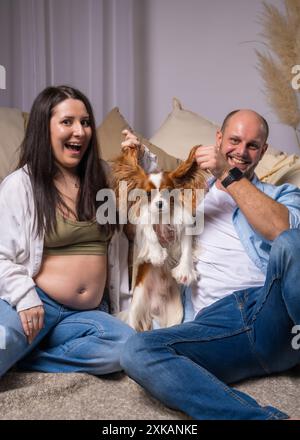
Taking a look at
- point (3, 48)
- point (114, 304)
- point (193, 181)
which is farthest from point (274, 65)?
point (114, 304)

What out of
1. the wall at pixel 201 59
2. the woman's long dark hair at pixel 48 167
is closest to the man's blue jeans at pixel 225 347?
the woman's long dark hair at pixel 48 167

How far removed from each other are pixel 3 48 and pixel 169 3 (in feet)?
3.76

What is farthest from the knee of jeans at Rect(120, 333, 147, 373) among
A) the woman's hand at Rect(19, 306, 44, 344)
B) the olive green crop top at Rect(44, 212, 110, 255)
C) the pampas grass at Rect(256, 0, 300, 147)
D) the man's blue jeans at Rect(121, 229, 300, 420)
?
the pampas grass at Rect(256, 0, 300, 147)

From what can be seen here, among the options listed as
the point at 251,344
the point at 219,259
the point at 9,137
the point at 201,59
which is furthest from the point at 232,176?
the point at 201,59

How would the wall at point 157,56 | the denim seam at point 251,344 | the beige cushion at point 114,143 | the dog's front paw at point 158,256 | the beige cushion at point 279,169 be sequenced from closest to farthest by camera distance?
the denim seam at point 251,344, the dog's front paw at point 158,256, the beige cushion at point 279,169, the beige cushion at point 114,143, the wall at point 157,56

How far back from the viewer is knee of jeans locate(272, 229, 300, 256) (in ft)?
5.57

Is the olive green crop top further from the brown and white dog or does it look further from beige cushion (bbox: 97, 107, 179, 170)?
beige cushion (bbox: 97, 107, 179, 170)

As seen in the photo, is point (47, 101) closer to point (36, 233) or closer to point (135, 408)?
point (36, 233)

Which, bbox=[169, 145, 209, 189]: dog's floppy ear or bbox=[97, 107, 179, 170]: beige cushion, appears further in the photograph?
bbox=[97, 107, 179, 170]: beige cushion

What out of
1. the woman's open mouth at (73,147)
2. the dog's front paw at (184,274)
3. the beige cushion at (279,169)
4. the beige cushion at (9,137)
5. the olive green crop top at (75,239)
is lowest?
the dog's front paw at (184,274)

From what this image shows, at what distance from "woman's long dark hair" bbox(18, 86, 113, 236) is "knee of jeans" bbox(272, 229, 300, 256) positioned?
632 mm

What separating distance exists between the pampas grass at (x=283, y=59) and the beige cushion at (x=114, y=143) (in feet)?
3.59

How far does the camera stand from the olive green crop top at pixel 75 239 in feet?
6.47

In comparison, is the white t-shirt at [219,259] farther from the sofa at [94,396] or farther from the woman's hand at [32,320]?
the woman's hand at [32,320]
